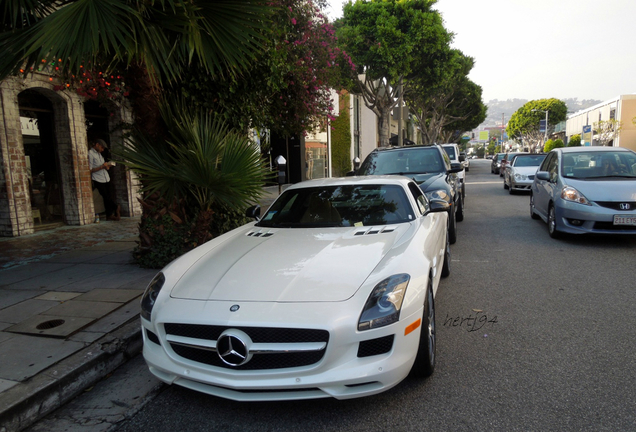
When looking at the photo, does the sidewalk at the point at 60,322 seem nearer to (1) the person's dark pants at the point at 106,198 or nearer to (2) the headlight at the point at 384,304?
(2) the headlight at the point at 384,304

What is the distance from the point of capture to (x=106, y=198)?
10852 mm

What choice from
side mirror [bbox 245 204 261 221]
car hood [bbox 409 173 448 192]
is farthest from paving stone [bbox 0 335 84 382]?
car hood [bbox 409 173 448 192]

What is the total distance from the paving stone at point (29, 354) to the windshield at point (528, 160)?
52.9 ft

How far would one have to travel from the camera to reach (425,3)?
19812 mm

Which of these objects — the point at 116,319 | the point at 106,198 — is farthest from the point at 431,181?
the point at 106,198

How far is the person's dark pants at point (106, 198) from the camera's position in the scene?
10.7m

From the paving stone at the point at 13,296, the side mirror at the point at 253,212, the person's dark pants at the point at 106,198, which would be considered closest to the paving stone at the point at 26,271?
the paving stone at the point at 13,296

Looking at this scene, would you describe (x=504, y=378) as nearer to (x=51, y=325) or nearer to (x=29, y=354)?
(x=29, y=354)

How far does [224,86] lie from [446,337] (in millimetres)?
4908

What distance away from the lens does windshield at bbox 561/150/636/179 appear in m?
7.61

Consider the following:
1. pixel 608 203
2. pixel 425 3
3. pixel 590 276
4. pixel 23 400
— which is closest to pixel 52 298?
pixel 23 400

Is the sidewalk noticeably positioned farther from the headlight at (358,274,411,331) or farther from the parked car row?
the parked car row

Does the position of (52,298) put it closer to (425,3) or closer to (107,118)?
(107,118)

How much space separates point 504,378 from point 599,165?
6.23m
